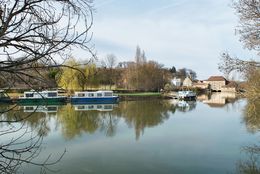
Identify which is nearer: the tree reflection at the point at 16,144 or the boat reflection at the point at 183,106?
the tree reflection at the point at 16,144

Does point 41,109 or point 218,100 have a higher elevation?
point 41,109

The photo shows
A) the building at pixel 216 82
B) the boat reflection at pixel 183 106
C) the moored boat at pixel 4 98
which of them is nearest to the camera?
the moored boat at pixel 4 98

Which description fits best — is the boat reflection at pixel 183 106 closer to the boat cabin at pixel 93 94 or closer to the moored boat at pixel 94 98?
the moored boat at pixel 94 98

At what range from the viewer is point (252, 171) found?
25.1 feet

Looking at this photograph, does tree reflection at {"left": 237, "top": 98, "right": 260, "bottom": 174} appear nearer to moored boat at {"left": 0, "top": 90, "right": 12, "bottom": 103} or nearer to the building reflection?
moored boat at {"left": 0, "top": 90, "right": 12, "bottom": 103}

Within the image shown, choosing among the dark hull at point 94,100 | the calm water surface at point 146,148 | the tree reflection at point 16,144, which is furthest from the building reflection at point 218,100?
the tree reflection at point 16,144

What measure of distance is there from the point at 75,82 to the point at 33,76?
36.0 meters

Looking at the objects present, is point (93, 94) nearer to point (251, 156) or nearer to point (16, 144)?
point (251, 156)

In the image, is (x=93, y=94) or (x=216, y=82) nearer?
(x=93, y=94)

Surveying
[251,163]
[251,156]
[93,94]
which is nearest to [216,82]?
[93,94]

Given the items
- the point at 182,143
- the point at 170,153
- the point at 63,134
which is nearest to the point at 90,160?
the point at 170,153

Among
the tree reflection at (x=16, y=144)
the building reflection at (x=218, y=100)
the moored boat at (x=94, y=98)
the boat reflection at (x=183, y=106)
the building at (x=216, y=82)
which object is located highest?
the building at (x=216, y=82)

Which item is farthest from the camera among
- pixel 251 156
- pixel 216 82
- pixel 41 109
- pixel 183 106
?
pixel 216 82

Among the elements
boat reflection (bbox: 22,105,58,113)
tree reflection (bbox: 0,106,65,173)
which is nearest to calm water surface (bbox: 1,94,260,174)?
tree reflection (bbox: 0,106,65,173)
